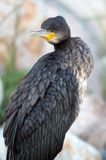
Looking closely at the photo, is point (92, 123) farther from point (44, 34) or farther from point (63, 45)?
point (44, 34)

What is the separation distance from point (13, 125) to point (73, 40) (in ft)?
3.07

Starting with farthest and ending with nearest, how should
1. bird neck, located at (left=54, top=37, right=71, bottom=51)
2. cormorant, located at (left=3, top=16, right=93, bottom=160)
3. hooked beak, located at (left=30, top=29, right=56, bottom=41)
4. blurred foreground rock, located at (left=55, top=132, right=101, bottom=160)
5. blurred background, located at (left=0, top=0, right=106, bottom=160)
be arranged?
1. blurred background, located at (left=0, top=0, right=106, bottom=160)
2. blurred foreground rock, located at (left=55, top=132, right=101, bottom=160)
3. bird neck, located at (left=54, top=37, right=71, bottom=51)
4. hooked beak, located at (left=30, top=29, right=56, bottom=41)
5. cormorant, located at (left=3, top=16, right=93, bottom=160)

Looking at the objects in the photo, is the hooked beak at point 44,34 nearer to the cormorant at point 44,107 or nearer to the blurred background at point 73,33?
the cormorant at point 44,107

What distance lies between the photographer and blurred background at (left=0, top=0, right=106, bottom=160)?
33.3 feet

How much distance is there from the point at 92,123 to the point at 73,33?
225 cm

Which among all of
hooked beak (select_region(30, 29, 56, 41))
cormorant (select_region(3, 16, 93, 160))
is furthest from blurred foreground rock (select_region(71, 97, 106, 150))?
hooked beak (select_region(30, 29, 56, 41))

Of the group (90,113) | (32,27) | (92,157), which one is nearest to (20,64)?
(32,27)

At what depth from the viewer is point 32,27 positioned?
39.2 ft

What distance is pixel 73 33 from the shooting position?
40.8 feet

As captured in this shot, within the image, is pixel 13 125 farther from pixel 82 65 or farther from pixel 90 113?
pixel 90 113

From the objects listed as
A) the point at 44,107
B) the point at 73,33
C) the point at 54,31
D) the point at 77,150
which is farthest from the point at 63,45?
Result: the point at 73,33

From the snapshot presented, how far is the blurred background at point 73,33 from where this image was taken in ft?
33.3

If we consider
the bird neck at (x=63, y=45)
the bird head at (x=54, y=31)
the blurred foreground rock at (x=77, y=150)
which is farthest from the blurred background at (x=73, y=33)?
the bird head at (x=54, y=31)

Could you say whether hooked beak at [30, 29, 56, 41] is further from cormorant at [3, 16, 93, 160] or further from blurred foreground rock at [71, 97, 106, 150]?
blurred foreground rock at [71, 97, 106, 150]
